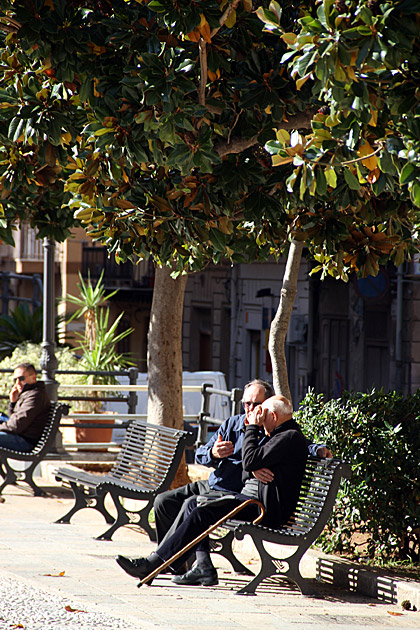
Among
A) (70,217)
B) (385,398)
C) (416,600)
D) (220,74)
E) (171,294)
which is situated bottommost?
(416,600)

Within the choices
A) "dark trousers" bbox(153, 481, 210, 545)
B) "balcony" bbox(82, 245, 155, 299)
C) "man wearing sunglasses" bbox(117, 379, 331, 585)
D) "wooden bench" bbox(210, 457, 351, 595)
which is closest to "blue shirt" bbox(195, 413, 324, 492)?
"man wearing sunglasses" bbox(117, 379, 331, 585)

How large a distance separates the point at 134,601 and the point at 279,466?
1.38 m

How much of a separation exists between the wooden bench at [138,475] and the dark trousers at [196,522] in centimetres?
136

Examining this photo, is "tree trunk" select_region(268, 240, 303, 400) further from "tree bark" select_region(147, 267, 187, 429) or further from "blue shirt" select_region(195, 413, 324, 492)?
"tree bark" select_region(147, 267, 187, 429)

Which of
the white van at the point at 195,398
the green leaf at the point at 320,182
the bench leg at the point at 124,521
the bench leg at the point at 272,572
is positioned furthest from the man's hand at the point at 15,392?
the green leaf at the point at 320,182

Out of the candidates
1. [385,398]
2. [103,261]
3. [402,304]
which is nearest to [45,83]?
[385,398]

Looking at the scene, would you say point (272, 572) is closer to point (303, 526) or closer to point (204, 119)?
point (303, 526)

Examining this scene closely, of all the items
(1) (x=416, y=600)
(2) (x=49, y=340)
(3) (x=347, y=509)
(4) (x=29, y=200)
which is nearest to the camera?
(1) (x=416, y=600)

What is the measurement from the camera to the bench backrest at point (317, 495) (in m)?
6.88

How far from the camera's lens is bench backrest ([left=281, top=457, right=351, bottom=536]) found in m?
6.88

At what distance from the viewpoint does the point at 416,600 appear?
6484mm

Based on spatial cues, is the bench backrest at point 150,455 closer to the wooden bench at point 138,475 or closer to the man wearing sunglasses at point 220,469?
the wooden bench at point 138,475

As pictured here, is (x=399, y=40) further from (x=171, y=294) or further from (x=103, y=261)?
(x=103, y=261)

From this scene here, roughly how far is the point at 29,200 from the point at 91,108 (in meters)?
3.14
